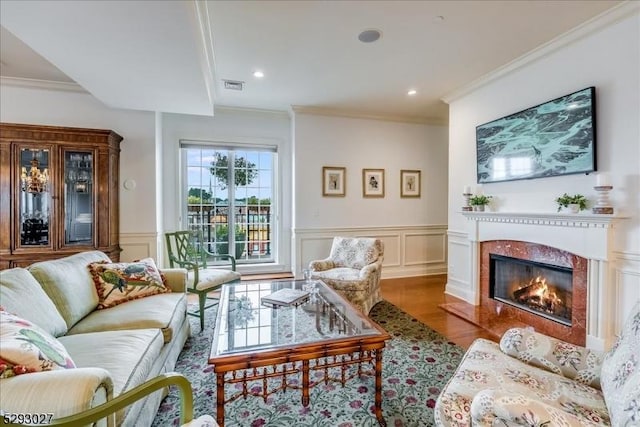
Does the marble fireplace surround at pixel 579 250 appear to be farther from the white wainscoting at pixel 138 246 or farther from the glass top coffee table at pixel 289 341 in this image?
the white wainscoting at pixel 138 246

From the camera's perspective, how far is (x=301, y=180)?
15.2ft

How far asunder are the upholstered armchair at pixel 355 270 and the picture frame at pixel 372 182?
128cm

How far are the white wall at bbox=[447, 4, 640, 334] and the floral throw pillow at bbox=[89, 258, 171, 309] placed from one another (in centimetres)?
357

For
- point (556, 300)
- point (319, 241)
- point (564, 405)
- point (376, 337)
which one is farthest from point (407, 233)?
point (564, 405)

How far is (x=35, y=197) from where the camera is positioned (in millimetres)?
3359

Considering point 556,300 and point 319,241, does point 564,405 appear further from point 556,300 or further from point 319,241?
point 319,241

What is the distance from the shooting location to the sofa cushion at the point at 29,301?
4.78 ft

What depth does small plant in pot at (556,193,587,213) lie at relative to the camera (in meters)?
2.53

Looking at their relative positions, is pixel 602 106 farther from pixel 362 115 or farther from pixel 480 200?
pixel 362 115

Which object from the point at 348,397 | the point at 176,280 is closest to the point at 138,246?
the point at 176,280

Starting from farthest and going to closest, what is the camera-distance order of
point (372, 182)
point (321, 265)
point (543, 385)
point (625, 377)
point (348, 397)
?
point (372, 182)
point (321, 265)
point (348, 397)
point (543, 385)
point (625, 377)

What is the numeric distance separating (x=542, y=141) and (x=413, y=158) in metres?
2.36

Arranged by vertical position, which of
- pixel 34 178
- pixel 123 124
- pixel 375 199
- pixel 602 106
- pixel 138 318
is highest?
pixel 123 124

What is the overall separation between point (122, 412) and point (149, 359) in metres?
0.38
